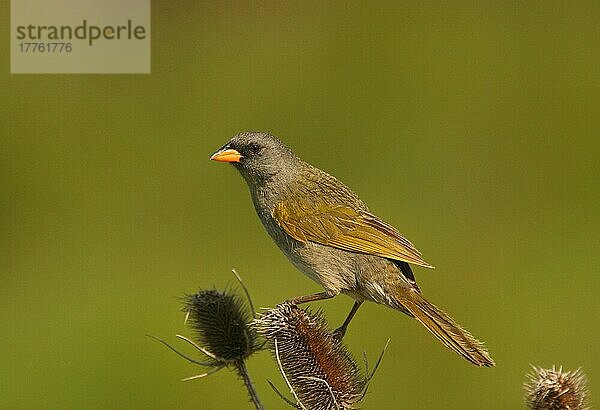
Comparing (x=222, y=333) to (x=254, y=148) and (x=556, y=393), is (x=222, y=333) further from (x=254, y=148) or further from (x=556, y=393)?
(x=556, y=393)

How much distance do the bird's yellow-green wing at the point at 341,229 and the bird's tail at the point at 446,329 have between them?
8.0 inches

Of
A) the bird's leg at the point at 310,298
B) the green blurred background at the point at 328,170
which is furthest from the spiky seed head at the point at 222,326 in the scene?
the green blurred background at the point at 328,170

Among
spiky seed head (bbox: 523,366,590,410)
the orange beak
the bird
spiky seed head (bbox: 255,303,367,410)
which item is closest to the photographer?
spiky seed head (bbox: 523,366,590,410)

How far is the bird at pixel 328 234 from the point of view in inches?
230

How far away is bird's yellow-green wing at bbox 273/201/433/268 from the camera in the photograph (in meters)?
5.90

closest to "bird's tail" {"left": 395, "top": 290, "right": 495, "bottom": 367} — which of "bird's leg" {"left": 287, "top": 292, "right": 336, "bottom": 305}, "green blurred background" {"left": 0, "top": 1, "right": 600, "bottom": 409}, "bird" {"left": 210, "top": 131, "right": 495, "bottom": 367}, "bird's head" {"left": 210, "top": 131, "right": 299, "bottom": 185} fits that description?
"bird" {"left": 210, "top": 131, "right": 495, "bottom": 367}

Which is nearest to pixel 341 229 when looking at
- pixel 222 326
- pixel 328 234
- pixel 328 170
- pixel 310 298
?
pixel 328 234

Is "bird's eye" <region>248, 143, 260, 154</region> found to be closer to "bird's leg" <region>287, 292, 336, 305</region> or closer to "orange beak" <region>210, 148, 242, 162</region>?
"orange beak" <region>210, 148, 242, 162</region>

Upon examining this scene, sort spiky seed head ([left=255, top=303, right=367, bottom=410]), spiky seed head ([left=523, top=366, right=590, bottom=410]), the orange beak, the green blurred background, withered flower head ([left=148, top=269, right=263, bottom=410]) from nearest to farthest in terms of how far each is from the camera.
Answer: spiky seed head ([left=523, top=366, right=590, bottom=410]) < spiky seed head ([left=255, top=303, right=367, bottom=410]) < withered flower head ([left=148, top=269, right=263, bottom=410]) < the orange beak < the green blurred background

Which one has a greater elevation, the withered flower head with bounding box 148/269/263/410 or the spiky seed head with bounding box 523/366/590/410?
the withered flower head with bounding box 148/269/263/410

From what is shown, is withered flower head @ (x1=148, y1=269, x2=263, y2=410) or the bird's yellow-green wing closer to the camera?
withered flower head @ (x1=148, y1=269, x2=263, y2=410)

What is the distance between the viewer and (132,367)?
10711mm

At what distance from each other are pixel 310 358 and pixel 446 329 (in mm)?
600

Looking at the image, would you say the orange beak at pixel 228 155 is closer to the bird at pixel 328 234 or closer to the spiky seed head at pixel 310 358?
the bird at pixel 328 234
